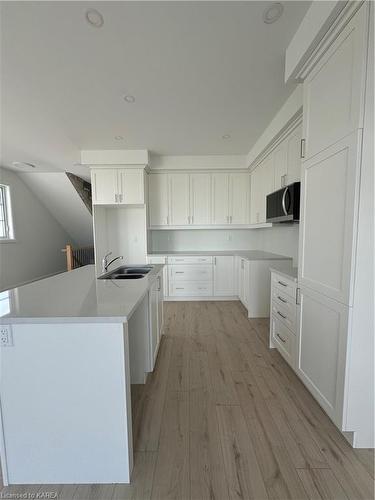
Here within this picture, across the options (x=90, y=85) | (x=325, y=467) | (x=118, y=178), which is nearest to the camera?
(x=325, y=467)

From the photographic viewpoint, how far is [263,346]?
2.44 m

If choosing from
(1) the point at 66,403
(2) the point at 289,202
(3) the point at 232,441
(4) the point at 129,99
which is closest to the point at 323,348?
(3) the point at 232,441

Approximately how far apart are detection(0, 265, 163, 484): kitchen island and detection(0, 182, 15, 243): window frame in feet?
16.8

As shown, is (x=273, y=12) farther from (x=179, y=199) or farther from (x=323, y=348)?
(x=179, y=199)

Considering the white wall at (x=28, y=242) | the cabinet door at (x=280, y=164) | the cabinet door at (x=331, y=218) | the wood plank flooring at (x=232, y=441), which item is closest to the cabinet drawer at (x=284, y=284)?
the cabinet door at (x=331, y=218)

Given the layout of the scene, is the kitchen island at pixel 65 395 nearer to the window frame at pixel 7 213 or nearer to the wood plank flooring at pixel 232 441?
the wood plank flooring at pixel 232 441

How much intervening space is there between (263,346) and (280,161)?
7.60 ft

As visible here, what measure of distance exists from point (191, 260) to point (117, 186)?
1.88 meters

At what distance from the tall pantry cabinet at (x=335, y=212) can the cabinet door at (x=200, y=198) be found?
8.50 ft

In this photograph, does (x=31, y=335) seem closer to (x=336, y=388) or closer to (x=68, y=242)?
(x=336, y=388)

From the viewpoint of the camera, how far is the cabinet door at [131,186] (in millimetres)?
3773

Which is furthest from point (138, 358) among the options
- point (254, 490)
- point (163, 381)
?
point (254, 490)

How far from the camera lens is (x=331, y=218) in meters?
1.36

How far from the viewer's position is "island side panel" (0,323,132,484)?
3.36ft
